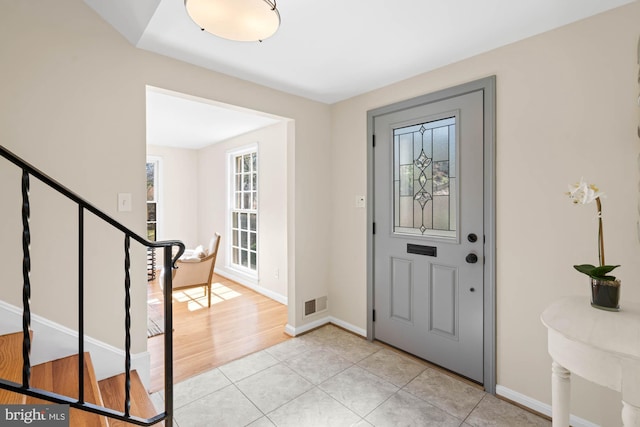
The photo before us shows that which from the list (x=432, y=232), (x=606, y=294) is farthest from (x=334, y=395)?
(x=606, y=294)

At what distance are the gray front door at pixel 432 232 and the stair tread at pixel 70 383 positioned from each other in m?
2.23

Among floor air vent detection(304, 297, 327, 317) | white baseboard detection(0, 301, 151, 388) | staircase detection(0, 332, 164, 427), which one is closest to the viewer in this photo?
staircase detection(0, 332, 164, 427)

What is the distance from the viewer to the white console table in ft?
3.41

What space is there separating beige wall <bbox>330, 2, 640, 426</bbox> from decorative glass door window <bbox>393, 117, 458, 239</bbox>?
336 millimetres

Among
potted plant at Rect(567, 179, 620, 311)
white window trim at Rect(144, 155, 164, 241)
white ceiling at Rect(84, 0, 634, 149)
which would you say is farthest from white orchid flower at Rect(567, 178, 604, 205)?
white window trim at Rect(144, 155, 164, 241)

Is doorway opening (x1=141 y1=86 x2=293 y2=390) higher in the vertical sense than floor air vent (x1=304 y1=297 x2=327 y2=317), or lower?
higher

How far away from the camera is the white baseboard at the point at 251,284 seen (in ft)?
13.8

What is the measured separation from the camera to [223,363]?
8.40 feet

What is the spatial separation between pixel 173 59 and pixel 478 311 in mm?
2981

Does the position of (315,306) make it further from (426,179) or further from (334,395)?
(426,179)

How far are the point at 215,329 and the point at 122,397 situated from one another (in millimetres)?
1457

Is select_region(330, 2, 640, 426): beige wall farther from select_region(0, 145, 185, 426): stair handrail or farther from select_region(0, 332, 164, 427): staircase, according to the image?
select_region(0, 332, 164, 427): staircase

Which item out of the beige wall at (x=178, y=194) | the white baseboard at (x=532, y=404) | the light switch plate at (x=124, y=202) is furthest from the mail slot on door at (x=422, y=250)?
the beige wall at (x=178, y=194)

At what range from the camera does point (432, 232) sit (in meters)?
2.54
